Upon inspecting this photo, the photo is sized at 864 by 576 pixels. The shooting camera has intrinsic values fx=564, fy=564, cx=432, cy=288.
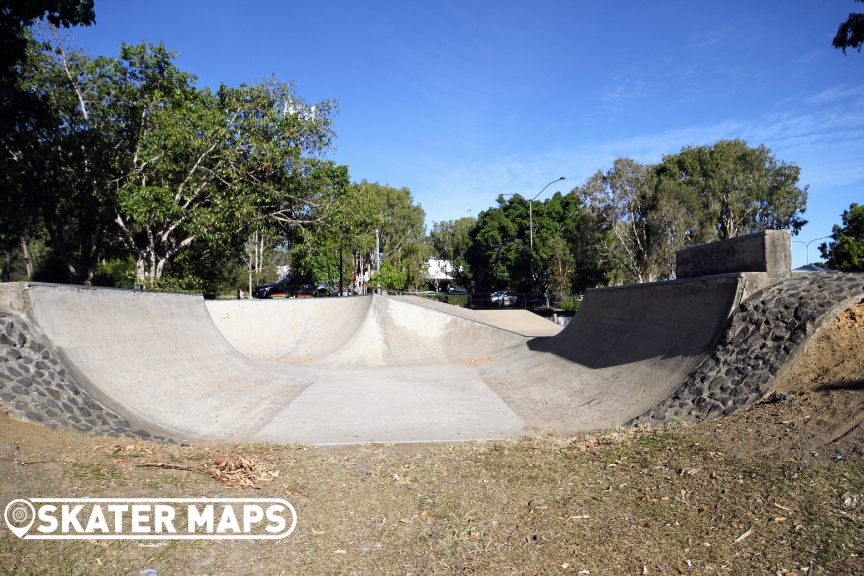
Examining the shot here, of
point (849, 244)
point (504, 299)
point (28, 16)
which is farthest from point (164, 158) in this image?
point (849, 244)

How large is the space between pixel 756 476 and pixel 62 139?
2286 centimetres

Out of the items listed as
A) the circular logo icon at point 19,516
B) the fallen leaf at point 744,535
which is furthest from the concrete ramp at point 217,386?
the fallen leaf at point 744,535

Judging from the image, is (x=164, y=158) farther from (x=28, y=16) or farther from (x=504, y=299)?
(x=504, y=299)

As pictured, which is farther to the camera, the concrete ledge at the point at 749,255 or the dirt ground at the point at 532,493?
the concrete ledge at the point at 749,255

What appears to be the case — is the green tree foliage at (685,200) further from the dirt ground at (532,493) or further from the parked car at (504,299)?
the dirt ground at (532,493)

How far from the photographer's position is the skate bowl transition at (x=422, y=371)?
22.4ft

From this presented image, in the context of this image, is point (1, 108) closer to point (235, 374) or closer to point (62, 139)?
point (62, 139)

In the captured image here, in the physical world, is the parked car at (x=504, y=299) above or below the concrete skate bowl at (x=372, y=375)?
above

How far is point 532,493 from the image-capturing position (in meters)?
5.05

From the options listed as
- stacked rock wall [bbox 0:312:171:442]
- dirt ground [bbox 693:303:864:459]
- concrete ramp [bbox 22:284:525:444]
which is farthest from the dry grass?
concrete ramp [bbox 22:284:525:444]

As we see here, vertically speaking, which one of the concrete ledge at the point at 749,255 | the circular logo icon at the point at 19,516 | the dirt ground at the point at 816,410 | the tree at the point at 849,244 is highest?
the tree at the point at 849,244

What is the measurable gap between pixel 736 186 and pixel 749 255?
32.6m
